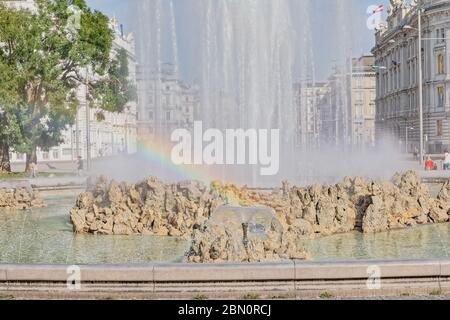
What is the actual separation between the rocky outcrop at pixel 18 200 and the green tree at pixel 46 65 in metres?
15.5

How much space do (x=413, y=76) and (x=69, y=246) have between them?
81.4 meters

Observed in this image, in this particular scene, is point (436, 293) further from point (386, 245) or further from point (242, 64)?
point (242, 64)

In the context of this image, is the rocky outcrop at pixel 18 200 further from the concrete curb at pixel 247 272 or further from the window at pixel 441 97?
the window at pixel 441 97

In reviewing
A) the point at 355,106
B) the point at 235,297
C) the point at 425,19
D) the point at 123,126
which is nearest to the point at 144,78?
the point at 235,297

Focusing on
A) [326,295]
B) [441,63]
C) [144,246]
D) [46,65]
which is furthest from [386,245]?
[441,63]

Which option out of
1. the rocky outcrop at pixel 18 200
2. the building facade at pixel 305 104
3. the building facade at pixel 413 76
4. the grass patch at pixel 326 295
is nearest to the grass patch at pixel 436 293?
the grass patch at pixel 326 295

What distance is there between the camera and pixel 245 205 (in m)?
17.2

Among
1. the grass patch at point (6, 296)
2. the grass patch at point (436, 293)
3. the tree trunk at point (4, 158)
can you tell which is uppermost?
the tree trunk at point (4, 158)

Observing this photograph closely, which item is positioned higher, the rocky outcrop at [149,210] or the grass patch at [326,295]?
the rocky outcrop at [149,210]

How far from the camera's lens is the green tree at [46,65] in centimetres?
4081

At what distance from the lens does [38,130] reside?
44156 millimetres

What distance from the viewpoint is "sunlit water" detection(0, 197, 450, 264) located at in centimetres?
1486
